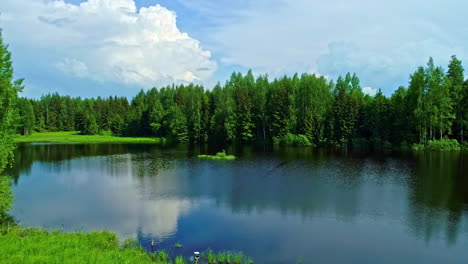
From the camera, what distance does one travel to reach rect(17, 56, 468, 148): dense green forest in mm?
76000

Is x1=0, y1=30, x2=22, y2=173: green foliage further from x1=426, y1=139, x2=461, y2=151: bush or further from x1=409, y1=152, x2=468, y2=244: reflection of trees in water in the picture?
x1=426, y1=139, x2=461, y2=151: bush

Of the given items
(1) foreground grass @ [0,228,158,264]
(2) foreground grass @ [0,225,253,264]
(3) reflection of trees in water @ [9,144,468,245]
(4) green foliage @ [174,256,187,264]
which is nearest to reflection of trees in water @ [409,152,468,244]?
(3) reflection of trees in water @ [9,144,468,245]

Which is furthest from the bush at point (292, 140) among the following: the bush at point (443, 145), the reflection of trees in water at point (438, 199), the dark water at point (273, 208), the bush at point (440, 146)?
the reflection of trees in water at point (438, 199)

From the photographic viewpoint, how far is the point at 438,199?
3078 centimetres

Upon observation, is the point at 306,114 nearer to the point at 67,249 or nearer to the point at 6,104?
the point at 6,104

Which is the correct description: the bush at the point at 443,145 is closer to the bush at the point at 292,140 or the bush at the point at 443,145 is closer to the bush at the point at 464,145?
the bush at the point at 464,145

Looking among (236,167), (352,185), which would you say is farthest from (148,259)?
(236,167)

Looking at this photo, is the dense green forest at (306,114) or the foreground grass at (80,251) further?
the dense green forest at (306,114)

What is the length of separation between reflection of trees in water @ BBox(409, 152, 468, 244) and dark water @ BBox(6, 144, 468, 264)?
0.31 ft

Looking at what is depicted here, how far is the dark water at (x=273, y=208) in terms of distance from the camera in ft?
67.3

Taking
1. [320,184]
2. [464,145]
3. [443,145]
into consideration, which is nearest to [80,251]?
[320,184]

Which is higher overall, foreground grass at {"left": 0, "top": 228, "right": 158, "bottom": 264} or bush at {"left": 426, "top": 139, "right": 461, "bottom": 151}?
bush at {"left": 426, "top": 139, "right": 461, "bottom": 151}

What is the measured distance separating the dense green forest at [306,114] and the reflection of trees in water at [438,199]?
29.3 metres

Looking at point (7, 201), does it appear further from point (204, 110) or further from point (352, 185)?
point (204, 110)
